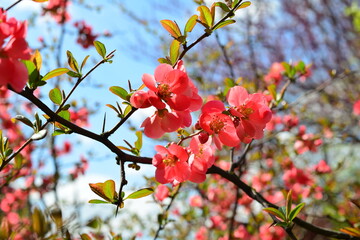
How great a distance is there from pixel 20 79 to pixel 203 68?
4.31m

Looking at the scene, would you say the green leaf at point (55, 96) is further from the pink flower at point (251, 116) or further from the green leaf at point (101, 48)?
the pink flower at point (251, 116)

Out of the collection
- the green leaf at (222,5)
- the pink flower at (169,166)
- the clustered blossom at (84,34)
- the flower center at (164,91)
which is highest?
the clustered blossom at (84,34)

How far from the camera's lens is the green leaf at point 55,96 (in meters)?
0.83

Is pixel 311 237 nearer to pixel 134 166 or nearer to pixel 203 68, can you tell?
pixel 134 166

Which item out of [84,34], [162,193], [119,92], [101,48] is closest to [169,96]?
[119,92]

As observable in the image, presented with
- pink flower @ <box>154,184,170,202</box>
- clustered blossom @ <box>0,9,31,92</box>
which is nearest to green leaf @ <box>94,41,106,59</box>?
clustered blossom @ <box>0,9,31,92</box>

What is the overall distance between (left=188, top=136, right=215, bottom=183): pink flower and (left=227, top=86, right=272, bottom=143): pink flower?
9cm

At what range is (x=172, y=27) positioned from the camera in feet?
2.81

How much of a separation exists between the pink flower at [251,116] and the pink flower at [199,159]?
0.09 m

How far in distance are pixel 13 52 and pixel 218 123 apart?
45 centimetres

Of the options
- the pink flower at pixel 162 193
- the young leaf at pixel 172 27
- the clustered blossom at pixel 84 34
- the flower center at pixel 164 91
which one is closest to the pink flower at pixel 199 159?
the flower center at pixel 164 91

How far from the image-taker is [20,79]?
578 mm

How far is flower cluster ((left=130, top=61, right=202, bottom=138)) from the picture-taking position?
0.74m

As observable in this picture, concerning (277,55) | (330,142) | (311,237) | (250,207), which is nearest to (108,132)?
(311,237)
